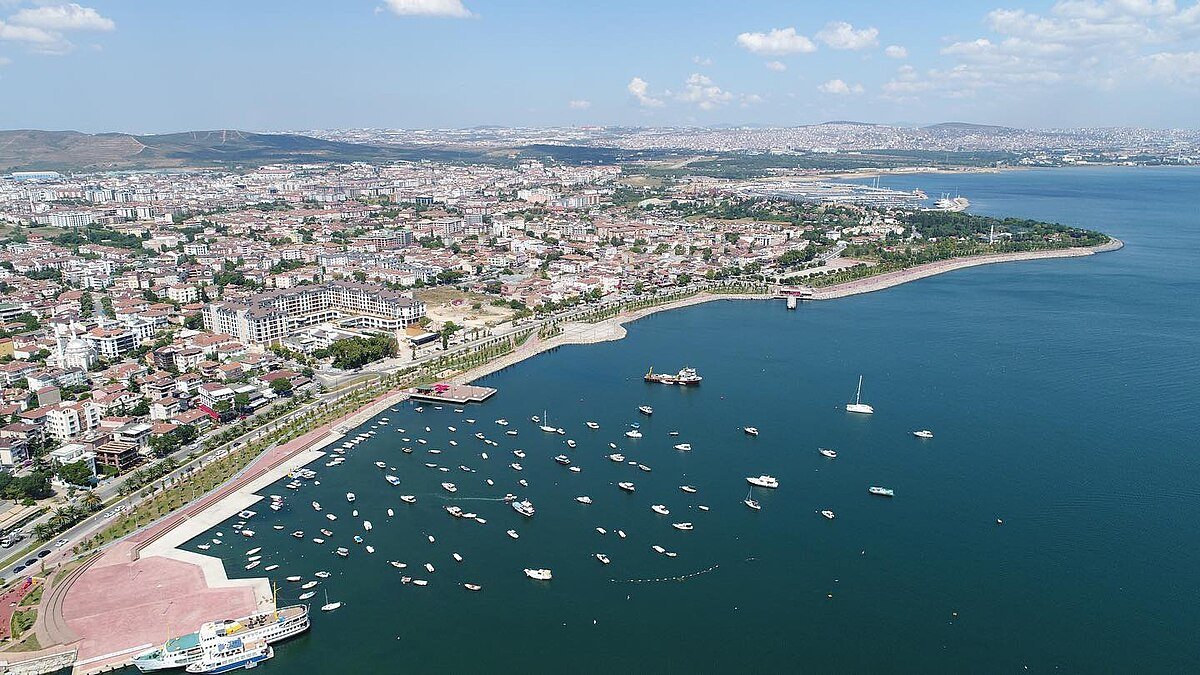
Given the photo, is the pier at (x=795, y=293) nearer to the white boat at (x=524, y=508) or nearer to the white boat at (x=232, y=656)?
the white boat at (x=524, y=508)

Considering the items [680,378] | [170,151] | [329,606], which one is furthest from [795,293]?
[170,151]

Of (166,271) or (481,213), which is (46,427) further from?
(481,213)

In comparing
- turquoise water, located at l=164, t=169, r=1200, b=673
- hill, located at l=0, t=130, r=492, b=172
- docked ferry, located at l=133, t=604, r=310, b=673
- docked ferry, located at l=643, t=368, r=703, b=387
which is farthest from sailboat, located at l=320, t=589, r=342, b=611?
hill, located at l=0, t=130, r=492, b=172

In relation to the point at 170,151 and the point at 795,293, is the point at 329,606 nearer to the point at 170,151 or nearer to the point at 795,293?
the point at 795,293

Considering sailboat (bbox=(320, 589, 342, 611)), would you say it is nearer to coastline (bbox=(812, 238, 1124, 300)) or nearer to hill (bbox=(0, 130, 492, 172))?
coastline (bbox=(812, 238, 1124, 300))

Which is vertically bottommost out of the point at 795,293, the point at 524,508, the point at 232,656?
the point at 232,656

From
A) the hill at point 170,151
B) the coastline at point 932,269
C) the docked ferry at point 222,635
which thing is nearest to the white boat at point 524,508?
the docked ferry at point 222,635
